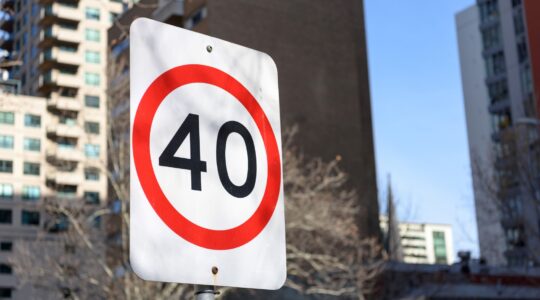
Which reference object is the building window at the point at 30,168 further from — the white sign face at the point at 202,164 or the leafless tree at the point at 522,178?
the white sign face at the point at 202,164

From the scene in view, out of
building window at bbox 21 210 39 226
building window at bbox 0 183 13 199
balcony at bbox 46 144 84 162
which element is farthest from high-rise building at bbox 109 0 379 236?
building window at bbox 21 210 39 226

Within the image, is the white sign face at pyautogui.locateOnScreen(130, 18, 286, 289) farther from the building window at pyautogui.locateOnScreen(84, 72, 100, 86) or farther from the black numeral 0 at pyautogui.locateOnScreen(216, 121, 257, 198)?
the building window at pyautogui.locateOnScreen(84, 72, 100, 86)

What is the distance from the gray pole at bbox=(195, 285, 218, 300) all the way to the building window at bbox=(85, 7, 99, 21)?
88888mm

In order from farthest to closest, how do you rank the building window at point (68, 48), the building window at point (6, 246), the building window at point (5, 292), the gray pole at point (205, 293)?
the building window at point (68, 48) < the building window at point (6, 246) < the building window at point (5, 292) < the gray pole at point (205, 293)

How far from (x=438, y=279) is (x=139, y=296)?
18320mm

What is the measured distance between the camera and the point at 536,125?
30328 mm

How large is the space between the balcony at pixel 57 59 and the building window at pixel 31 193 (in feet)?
46.7

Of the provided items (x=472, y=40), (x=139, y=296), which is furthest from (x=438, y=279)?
(x=472, y=40)

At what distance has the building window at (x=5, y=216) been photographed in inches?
3027

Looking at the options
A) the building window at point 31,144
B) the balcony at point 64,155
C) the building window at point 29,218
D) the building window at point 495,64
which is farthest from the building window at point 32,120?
the building window at point 495,64

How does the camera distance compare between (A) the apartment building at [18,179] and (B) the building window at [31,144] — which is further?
(B) the building window at [31,144]

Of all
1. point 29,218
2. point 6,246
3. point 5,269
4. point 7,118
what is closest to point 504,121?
point 29,218

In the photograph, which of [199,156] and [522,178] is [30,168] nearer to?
[522,178]

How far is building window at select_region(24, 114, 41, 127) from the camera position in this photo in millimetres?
79000
